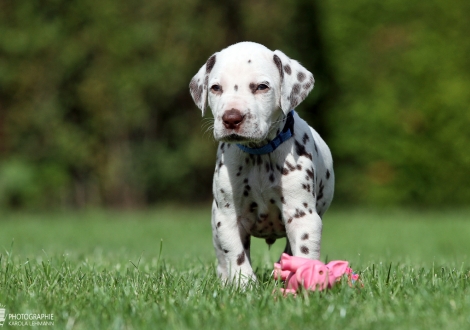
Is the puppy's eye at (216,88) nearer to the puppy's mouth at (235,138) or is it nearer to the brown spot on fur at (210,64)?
the brown spot on fur at (210,64)

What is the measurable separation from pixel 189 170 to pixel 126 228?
18.1 ft

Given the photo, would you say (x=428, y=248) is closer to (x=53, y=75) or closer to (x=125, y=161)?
(x=125, y=161)

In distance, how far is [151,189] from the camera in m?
21.4

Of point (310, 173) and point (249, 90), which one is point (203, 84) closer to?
point (249, 90)

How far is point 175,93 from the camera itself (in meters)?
20.9

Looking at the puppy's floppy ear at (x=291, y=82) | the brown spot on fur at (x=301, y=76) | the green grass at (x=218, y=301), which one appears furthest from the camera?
the brown spot on fur at (x=301, y=76)

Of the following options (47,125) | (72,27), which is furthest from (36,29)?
(47,125)

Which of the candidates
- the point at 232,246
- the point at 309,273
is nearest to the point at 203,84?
the point at 232,246

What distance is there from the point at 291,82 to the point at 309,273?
1.44 metres

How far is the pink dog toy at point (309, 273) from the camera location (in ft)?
14.3

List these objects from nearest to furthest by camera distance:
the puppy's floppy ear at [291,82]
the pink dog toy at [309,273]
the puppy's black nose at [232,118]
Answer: the pink dog toy at [309,273], the puppy's black nose at [232,118], the puppy's floppy ear at [291,82]

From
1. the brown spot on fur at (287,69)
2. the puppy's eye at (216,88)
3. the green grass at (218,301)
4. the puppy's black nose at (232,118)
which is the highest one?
the brown spot on fur at (287,69)

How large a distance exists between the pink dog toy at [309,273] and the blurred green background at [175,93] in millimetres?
15785

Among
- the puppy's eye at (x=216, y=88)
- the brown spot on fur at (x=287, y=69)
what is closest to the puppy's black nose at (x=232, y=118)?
the puppy's eye at (x=216, y=88)
